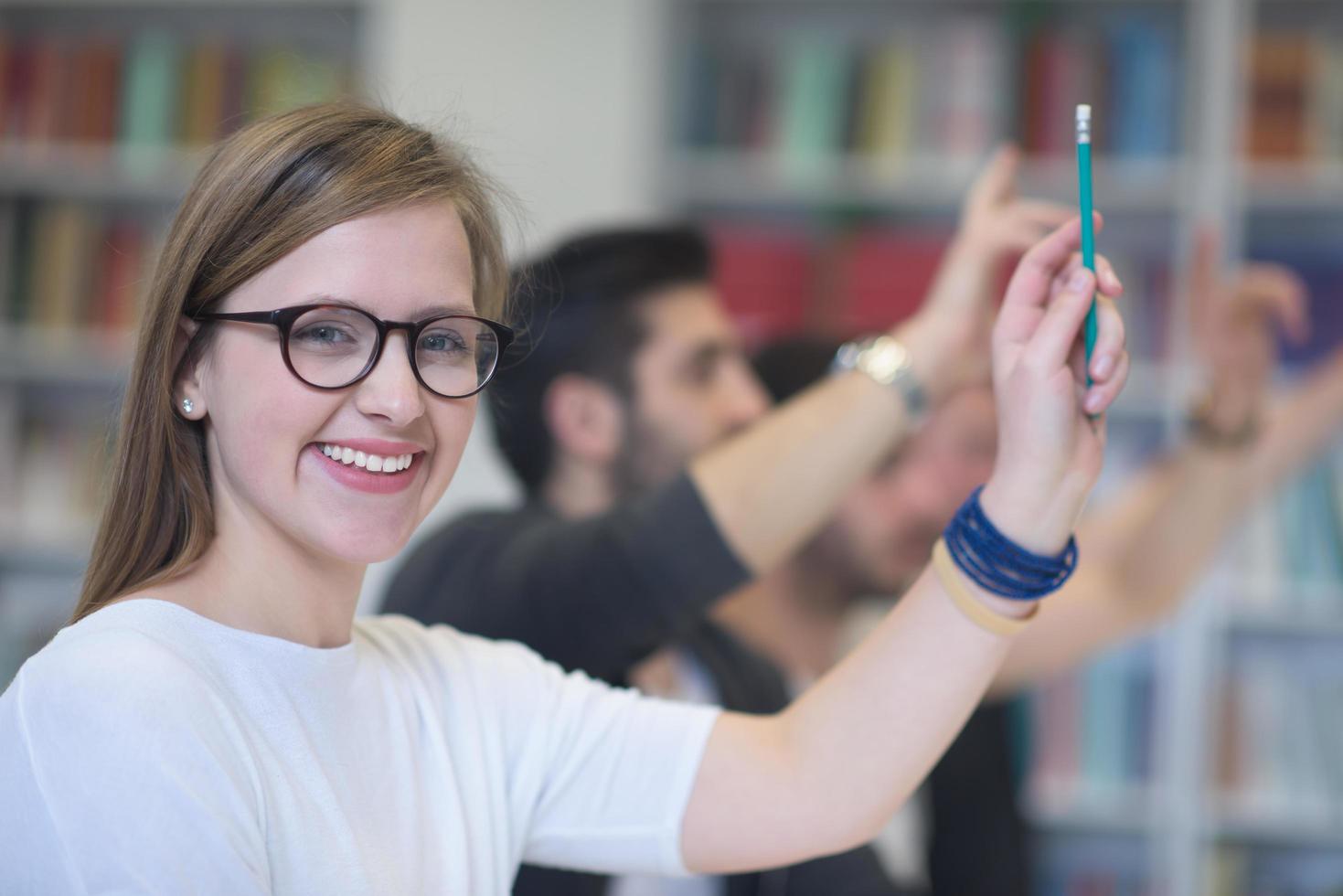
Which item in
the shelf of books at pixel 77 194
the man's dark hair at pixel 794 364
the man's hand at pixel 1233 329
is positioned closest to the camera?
the man's hand at pixel 1233 329

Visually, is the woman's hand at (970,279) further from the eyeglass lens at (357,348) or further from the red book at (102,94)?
the red book at (102,94)

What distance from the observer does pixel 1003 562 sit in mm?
1020

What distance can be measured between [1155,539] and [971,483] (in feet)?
1.35

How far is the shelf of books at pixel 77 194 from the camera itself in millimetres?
3518

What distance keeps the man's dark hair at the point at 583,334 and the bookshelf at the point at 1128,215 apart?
1278 mm

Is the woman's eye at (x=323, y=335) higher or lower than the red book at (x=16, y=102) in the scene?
lower

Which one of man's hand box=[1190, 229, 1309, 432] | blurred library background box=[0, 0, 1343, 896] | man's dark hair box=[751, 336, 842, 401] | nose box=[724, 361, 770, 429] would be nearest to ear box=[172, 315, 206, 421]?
nose box=[724, 361, 770, 429]

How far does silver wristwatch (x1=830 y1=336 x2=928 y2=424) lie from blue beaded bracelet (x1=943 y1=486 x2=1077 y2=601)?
0.47 metres

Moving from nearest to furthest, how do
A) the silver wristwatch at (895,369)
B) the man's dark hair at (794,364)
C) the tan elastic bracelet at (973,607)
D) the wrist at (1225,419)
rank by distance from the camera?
the tan elastic bracelet at (973,607) < the silver wristwatch at (895,369) < the wrist at (1225,419) < the man's dark hair at (794,364)

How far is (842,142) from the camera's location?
3.31 meters

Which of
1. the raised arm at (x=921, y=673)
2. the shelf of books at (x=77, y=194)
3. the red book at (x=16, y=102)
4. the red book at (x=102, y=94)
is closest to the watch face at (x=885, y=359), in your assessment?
the raised arm at (x=921, y=673)

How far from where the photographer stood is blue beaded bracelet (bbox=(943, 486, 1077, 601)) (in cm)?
102

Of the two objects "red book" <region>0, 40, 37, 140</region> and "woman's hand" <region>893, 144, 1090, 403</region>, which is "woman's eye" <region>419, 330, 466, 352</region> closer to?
"woman's hand" <region>893, 144, 1090, 403</region>

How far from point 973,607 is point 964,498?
1.03m
